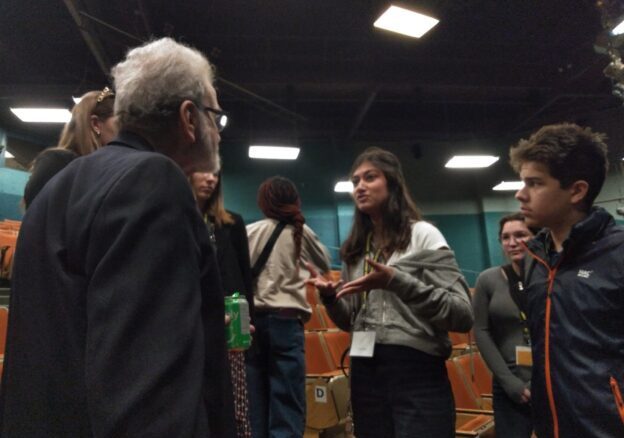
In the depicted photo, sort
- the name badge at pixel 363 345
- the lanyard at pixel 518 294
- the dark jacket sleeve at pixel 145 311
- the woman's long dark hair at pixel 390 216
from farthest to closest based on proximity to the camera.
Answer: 1. the lanyard at pixel 518 294
2. the woman's long dark hair at pixel 390 216
3. the name badge at pixel 363 345
4. the dark jacket sleeve at pixel 145 311

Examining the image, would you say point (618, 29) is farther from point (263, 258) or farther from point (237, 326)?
point (237, 326)

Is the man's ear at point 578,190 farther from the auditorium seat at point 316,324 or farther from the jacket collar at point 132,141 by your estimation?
the auditorium seat at point 316,324

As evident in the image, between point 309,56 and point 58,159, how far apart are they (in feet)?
22.8

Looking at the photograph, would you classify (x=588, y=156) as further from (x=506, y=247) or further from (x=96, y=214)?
(x=96, y=214)

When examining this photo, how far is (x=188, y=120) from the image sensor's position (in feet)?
2.93

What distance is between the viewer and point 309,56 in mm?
7840

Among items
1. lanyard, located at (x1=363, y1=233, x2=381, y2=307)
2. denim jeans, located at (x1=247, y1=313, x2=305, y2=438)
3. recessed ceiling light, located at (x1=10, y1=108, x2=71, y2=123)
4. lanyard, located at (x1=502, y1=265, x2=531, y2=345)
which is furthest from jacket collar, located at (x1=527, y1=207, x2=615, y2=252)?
recessed ceiling light, located at (x1=10, y1=108, x2=71, y2=123)

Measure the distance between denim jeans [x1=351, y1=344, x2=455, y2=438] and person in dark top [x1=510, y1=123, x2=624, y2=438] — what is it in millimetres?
277

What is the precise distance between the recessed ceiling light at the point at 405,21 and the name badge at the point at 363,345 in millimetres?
4657


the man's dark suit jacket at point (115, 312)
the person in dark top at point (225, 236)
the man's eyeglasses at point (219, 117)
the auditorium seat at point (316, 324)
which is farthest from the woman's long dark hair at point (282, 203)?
the auditorium seat at point (316, 324)

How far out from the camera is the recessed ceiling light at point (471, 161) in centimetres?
975

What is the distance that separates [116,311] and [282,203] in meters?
1.79

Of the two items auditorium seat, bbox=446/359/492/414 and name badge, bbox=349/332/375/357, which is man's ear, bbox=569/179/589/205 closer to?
name badge, bbox=349/332/375/357

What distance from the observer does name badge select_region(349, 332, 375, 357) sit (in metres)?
1.45
